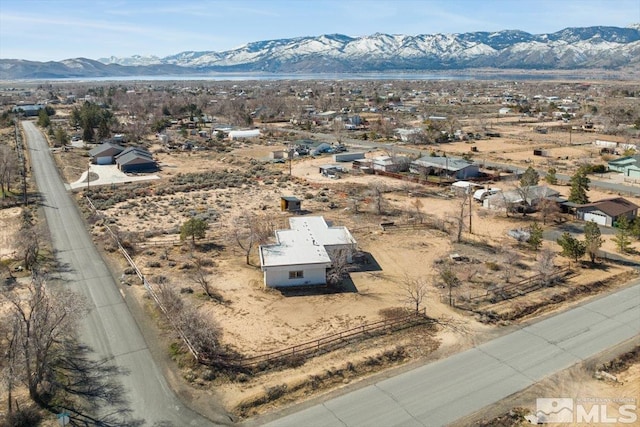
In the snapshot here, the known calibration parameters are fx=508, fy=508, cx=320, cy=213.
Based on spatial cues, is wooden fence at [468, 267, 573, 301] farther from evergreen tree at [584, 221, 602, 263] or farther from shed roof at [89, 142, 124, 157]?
shed roof at [89, 142, 124, 157]

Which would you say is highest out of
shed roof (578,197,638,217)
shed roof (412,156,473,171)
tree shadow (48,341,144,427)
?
shed roof (412,156,473,171)

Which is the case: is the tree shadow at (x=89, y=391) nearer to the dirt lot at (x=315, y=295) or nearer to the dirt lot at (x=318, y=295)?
the dirt lot at (x=315, y=295)

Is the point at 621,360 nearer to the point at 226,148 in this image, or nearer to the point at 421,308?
the point at 421,308

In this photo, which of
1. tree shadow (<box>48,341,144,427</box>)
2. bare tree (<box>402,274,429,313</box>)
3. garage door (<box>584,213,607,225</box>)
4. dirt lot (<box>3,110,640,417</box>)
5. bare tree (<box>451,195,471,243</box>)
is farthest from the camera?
garage door (<box>584,213,607,225</box>)

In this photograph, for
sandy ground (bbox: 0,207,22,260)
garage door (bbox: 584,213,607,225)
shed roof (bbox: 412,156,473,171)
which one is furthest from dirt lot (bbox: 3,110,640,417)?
sandy ground (bbox: 0,207,22,260)

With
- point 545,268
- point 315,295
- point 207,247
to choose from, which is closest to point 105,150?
point 207,247

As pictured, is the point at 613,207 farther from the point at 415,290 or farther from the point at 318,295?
the point at 318,295

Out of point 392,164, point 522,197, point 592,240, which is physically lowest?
point 592,240

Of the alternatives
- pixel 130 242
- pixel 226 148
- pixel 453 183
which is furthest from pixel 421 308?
pixel 226 148

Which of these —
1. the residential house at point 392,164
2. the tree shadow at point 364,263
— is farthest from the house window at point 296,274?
the residential house at point 392,164
